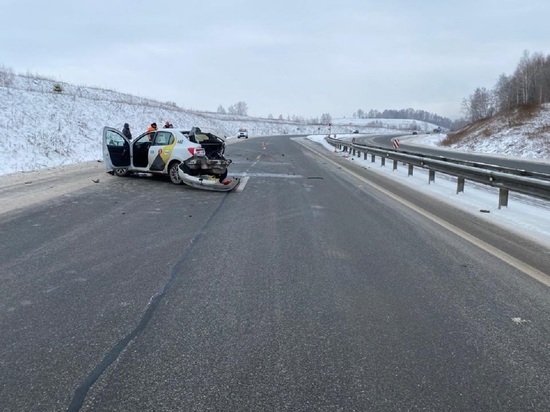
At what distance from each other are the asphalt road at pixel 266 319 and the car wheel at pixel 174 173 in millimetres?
5499

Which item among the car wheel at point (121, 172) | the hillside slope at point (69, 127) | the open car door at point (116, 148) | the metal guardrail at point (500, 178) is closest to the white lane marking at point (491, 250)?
the metal guardrail at point (500, 178)

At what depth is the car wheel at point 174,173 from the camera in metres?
13.4

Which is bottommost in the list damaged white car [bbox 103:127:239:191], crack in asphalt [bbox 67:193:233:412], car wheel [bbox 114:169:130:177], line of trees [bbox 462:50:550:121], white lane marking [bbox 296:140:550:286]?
white lane marking [bbox 296:140:550:286]

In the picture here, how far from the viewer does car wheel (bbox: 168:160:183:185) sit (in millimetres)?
13352

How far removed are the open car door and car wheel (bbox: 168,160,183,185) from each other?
1.77 m

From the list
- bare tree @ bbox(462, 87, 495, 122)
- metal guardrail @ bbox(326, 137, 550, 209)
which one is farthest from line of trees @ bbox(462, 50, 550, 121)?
metal guardrail @ bbox(326, 137, 550, 209)

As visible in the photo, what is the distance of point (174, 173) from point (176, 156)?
1.72 feet

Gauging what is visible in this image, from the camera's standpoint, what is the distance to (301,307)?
4.32m

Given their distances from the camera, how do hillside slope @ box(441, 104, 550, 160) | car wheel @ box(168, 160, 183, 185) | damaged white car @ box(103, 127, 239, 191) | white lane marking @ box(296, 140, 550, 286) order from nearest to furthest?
1. white lane marking @ box(296, 140, 550, 286)
2. damaged white car @ box(103, 127, 239, 191)
3. car wheel @ box(168, 160, 183, 185)
4. hillside slope @ box(441, 104, 550, 160)

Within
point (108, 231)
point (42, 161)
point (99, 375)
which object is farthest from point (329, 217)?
point (42, 161)

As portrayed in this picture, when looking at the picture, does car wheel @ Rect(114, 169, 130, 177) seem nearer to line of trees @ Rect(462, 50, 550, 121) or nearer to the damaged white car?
the damaged white car

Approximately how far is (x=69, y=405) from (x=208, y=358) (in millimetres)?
960

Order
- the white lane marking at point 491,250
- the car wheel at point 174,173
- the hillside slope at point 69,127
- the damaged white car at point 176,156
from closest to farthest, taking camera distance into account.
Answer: the white lane marking at point 491,250 < the damaged white car at point 176,156 < the car wheel at point 174,173 < the hillside slope at point 69,127

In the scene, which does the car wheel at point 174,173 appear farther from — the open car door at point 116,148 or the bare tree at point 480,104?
the bare tree at point 480,104
